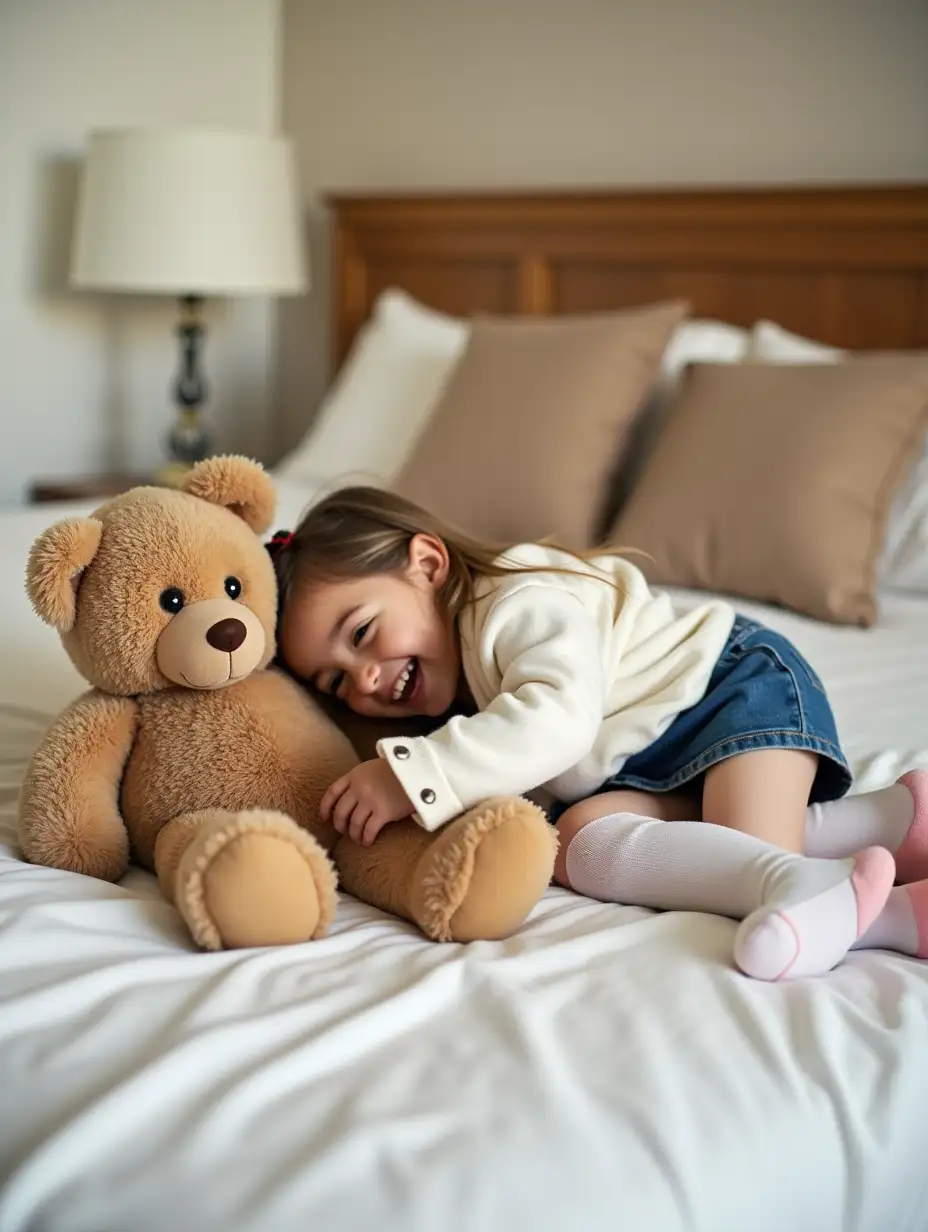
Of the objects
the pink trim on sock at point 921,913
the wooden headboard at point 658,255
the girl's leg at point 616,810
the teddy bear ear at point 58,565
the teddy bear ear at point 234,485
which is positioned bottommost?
the girl's leg at point 616,810

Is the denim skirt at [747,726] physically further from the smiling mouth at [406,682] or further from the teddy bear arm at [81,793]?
the teddy bear arm at [81,793]

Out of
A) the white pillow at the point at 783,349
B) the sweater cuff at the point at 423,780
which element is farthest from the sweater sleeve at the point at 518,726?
the white pillow at the point at 783,349

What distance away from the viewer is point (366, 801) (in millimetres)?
1101

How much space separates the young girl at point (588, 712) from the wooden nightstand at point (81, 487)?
1.72m

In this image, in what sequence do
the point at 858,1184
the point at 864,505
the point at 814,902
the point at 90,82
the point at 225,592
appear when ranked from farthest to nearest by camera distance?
the point at 90,82, the point at 864,505, the point at 225,592, the point at 814,902, the point at 858,1184

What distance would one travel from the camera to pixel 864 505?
201 cm

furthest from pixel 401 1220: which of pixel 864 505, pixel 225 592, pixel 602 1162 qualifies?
pixel 864 505

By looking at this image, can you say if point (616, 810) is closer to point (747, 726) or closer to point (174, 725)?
point (747, 726)

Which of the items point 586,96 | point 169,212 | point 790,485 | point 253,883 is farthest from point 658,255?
point 253,883

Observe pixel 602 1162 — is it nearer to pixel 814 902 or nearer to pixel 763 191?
pixel 814 902

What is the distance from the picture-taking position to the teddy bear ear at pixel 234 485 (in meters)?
1.26

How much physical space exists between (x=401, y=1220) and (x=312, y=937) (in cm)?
34

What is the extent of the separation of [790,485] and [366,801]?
1.11 metres

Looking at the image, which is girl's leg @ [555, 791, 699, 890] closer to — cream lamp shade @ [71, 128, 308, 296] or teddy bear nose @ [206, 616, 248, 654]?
teddy bear nose @ [206, 616, 248, 654]
